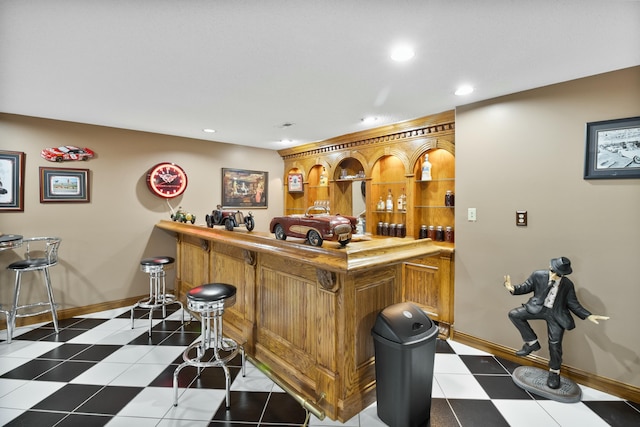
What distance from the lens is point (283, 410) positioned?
2076 millimetres

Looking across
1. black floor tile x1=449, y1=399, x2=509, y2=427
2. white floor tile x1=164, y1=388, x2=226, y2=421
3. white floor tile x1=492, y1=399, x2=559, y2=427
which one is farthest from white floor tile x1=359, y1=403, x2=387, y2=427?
white floor tile x1=164, y1=388, x2=226, y2=421

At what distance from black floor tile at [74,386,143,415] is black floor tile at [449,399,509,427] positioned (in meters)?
2.33

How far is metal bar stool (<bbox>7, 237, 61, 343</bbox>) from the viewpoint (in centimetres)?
314

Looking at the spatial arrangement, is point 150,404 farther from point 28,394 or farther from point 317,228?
point 317,228

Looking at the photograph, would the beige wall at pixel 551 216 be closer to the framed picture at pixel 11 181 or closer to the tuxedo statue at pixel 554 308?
the tuxedo statue at pixel 554 308

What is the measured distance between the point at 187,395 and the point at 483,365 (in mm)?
2470

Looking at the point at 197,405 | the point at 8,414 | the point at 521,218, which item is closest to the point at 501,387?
the point at 521,218

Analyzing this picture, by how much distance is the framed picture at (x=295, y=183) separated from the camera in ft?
18.0

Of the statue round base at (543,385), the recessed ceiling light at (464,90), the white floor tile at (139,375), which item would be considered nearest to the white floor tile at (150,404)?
the white floor tile at (139,375)

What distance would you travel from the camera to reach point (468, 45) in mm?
1866

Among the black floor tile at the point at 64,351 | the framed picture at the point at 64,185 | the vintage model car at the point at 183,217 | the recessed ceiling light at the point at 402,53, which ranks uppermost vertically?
the recessed ceiling light at the point at 402,53

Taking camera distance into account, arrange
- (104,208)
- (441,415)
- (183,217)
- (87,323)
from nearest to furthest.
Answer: (441,415)
(87,323)
(104,208)
(183,217)

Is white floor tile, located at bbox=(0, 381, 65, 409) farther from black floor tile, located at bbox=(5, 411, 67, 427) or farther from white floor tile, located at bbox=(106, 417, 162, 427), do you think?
white floor tile, located at bbox=(106, 417, 162, 427)

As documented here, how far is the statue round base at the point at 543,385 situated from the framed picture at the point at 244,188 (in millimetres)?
4304
